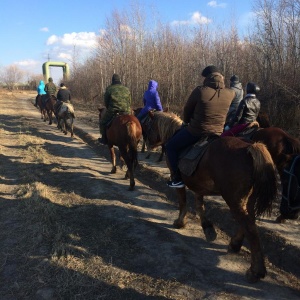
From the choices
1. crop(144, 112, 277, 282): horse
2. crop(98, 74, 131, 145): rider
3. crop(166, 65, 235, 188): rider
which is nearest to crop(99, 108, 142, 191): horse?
crop(98, 74, 131, 145): rider

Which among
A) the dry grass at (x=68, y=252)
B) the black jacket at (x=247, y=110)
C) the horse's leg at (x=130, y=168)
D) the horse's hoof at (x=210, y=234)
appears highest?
the black jacket at (x=247, y=110)

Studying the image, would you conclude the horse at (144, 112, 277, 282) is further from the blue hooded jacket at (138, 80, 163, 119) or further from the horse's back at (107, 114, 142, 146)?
the blue hooded jacket at (138, 80, 163, 119)

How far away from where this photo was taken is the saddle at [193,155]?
4.16 m

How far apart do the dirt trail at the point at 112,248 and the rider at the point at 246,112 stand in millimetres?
1647

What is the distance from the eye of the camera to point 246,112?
647 cm

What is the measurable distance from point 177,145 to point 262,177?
163cm

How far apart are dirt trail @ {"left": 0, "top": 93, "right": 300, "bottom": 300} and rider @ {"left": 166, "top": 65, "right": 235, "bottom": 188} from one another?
1.15 metres

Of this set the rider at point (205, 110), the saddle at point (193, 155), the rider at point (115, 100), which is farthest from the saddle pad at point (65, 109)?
the saddle at point (193, 155)

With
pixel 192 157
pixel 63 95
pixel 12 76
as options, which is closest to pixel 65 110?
pixel 63 95

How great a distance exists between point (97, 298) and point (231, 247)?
2.04m

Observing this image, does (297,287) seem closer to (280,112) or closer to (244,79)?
(280,112)

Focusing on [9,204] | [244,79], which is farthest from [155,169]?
[244,79]

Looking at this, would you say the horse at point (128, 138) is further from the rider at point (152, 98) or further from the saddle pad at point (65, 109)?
the saddle pad at point (65, 109)

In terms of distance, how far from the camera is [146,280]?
363 cm
